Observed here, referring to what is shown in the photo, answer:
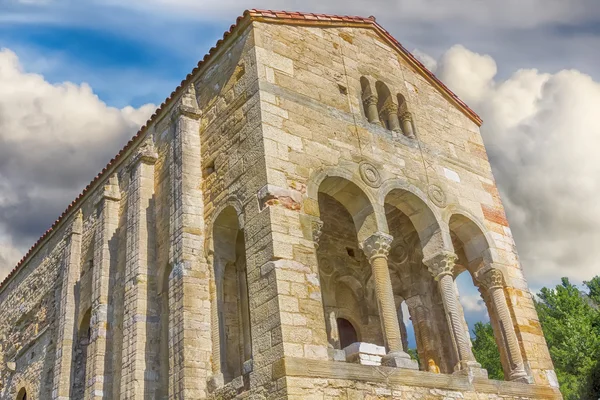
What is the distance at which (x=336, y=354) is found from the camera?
24.5 ft

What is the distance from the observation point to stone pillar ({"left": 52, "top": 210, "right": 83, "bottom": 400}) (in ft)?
40.5

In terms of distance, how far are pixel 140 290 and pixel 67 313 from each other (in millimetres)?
Result: 4053

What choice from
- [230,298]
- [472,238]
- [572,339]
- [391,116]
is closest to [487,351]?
[572,339]

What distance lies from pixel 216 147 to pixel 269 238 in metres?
2.70

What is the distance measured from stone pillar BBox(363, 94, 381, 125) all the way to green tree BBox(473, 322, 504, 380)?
60.2ft

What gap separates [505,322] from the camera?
10.0m

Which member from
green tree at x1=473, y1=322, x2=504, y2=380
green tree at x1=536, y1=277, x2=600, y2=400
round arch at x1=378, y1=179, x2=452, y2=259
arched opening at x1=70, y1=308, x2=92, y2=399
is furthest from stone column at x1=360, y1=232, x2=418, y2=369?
green tree at x1=473, y1=322, x2=504, y2=380

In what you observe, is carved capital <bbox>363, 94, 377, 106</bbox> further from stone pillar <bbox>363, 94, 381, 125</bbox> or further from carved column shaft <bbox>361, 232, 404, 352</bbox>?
carved column shaft <bbox>361, 232, 404, 352</bbox>

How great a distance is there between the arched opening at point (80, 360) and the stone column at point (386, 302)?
7098 millimetres

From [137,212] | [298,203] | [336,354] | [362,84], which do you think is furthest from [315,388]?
[362,84]

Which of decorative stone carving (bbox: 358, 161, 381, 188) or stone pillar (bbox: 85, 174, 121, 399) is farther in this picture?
stone pillar (bbox: 85, 174, 121, 399)

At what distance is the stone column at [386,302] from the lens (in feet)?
26.3

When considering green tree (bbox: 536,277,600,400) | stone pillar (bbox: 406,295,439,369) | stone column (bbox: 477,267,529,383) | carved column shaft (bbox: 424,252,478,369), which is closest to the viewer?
carved column shaft (bbox: 424,252,478,369)

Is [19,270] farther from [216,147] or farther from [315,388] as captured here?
[315,388]
